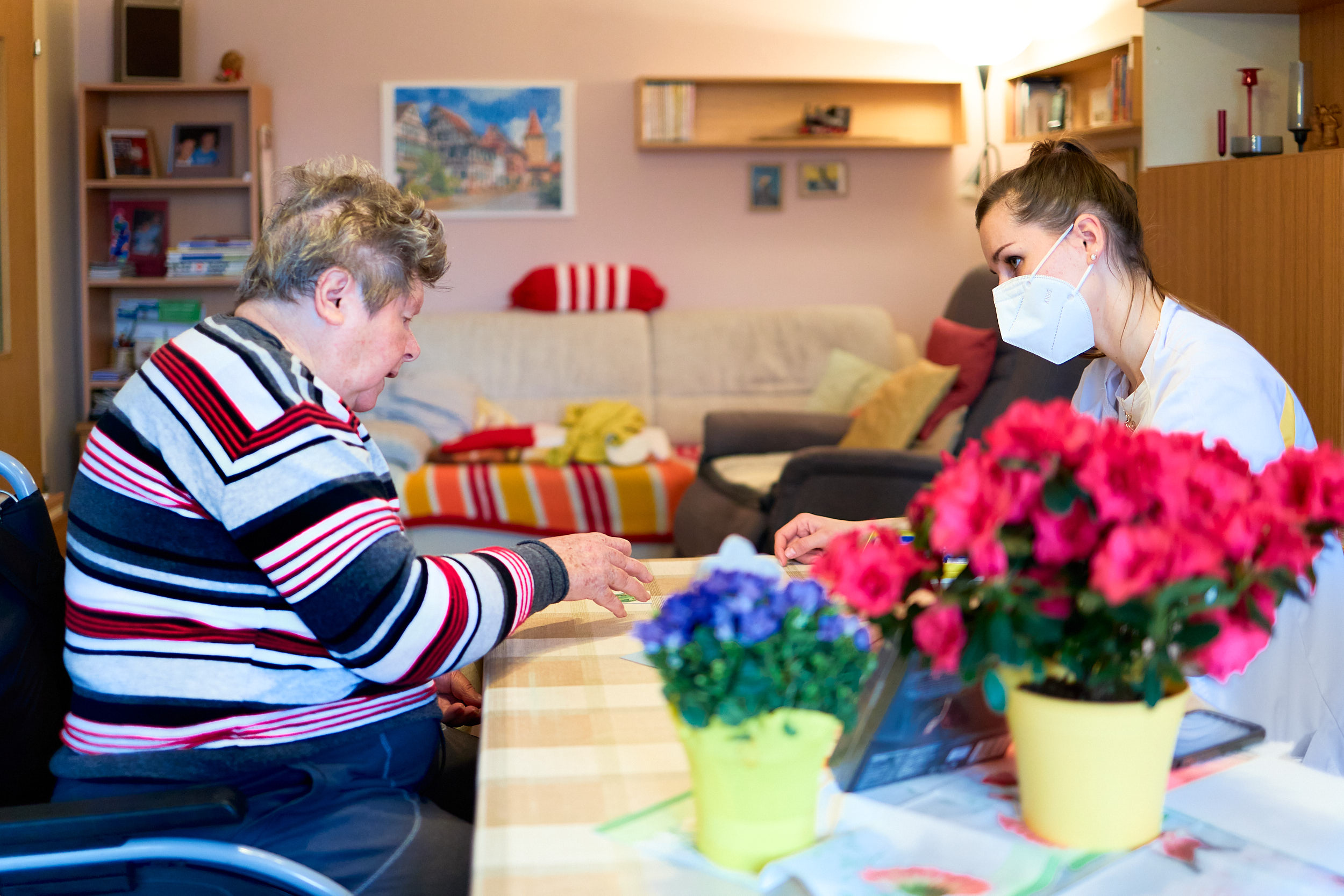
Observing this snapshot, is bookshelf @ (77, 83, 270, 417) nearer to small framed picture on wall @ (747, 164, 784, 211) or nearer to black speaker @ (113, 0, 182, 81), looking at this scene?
black speaker @ (113, 0, 182, 81)

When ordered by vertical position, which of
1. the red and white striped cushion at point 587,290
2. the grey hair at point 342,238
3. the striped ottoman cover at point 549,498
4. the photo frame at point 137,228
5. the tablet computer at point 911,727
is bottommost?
the striped ottoman cover at point 549,498

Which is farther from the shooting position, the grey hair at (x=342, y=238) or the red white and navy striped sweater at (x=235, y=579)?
the grey hair at (x=342, y=238)

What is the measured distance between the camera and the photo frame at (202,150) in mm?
4938

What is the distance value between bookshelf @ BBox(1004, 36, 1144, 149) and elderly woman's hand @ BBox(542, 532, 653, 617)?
9.24 ft

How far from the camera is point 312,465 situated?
1.09 meters

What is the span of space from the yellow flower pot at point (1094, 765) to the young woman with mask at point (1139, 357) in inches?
20.5

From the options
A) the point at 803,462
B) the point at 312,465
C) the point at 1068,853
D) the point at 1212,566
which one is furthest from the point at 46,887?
the point at 803,462

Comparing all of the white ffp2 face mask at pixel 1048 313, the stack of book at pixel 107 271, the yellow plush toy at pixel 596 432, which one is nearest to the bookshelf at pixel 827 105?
the yellow plush toy at pixel 596 432

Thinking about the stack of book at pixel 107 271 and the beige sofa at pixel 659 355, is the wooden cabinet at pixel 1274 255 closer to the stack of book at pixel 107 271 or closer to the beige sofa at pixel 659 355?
the beige sofa at pixel 659 355

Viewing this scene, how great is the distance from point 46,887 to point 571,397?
12.4ft

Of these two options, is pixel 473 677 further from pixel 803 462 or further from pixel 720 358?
pixel 720 358

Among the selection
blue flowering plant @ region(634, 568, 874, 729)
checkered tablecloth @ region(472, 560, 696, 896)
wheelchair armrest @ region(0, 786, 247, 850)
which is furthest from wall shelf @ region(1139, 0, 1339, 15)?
wheelchair armrest @ region(0, 786, 247, 850)

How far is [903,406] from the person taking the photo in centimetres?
380

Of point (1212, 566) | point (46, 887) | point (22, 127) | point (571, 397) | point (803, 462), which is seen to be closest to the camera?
point (1212, 566)
